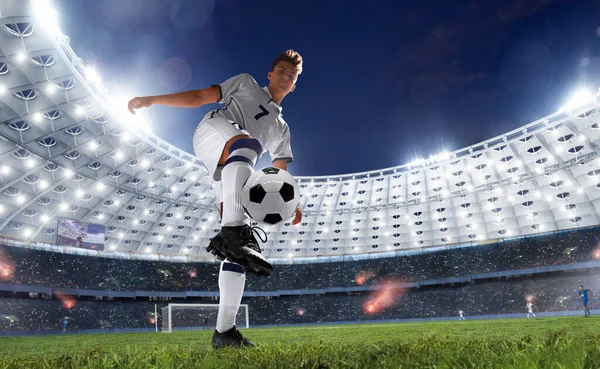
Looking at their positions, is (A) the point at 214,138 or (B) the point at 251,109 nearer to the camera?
(A) the point at 214,138

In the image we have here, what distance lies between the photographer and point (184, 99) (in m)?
3.39

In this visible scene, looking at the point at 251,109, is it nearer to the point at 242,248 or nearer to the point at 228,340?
the point at 242,248

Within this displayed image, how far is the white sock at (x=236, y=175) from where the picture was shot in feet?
9.00

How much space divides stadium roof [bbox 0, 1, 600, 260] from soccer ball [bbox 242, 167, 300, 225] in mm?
19580

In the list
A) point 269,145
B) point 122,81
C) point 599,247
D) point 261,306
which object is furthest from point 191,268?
point 269,145

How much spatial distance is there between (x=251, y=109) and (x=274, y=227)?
129 feet

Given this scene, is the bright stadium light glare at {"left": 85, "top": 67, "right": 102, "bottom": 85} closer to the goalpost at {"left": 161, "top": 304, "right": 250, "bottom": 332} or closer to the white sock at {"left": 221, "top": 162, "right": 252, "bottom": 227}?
the goalpost at {"left": 161, "top": 304, "right": 250, "bottom": 332}

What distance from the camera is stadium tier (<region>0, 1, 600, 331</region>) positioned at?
82.1ft

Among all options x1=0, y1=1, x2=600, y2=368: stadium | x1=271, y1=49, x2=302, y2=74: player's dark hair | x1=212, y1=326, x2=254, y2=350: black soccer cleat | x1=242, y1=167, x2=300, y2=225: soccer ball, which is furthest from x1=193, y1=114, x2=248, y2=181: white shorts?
x1=0, y1=1, x2=600, y2=368: stadium

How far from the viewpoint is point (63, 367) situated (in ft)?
6.54

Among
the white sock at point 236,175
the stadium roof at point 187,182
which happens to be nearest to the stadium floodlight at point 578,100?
the stadium roof at point 187,182

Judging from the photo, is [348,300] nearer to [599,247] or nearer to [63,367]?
[599,247]

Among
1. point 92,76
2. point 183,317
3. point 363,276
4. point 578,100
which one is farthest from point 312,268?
point 92,76

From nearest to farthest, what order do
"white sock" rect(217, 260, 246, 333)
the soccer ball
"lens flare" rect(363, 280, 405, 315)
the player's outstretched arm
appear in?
the soccer ball < "white sock" rect(217, 260, 246, 333) < the player's outstretched arm < "lens flare" rect(363, 280, 405, 315)
